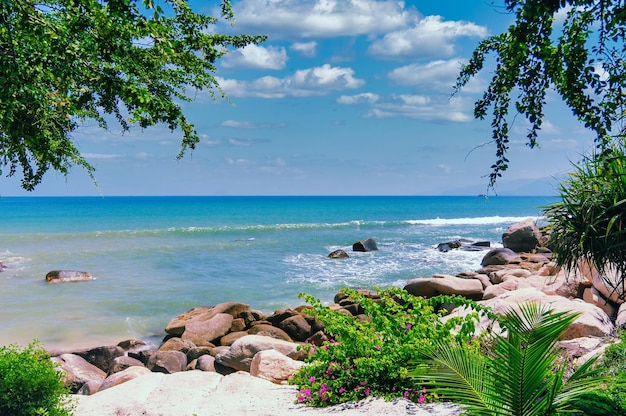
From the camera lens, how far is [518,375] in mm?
4176

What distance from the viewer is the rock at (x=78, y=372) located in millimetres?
10875

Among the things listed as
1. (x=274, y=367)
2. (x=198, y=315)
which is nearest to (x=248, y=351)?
(x=274, y=367)

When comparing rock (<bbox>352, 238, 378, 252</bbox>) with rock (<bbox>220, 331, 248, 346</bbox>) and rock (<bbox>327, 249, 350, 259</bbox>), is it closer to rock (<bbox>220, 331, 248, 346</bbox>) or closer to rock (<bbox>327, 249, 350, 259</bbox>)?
rock (<bbox>327, 249, 350, 259</bbox>)

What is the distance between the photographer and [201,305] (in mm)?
Result: 18734

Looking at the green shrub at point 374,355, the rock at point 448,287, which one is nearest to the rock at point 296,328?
the rock at point 448,287

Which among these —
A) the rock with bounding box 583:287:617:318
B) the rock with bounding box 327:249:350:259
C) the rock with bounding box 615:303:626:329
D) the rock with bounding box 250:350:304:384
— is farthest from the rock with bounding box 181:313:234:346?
the rock with bounding box 327:249:350:259

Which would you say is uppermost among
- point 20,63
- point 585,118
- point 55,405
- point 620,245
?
point 20,63

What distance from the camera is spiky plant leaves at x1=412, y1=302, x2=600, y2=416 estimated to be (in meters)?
4.19

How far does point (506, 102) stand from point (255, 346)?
6.84 metres

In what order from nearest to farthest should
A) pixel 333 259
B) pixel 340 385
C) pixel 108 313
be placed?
pixel 340 385 → pixel 108 313 → pixel 333 259

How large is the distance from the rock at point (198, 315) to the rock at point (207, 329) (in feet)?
0.97

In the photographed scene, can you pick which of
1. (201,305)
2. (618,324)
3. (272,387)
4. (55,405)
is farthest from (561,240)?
(201,305)

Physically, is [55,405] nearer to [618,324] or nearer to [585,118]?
[585,118]

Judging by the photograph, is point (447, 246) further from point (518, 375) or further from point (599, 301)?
point (518, 375)
